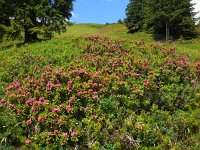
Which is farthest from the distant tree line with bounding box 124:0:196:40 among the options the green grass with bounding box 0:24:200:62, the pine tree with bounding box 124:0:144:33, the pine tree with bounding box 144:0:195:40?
the pine tree with bounding box 124:0:144:33

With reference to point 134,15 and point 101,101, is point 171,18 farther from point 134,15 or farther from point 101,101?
point 101,101

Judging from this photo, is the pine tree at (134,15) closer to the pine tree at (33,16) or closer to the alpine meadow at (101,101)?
the pine tree at (33,16)

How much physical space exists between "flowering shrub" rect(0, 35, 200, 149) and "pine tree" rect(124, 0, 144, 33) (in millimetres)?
50792

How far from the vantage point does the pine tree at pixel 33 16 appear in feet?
92.1

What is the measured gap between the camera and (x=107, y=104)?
8484mm

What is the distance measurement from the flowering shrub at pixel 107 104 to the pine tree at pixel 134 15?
167 ft

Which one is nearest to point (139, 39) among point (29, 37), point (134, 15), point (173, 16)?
point (173, 16)

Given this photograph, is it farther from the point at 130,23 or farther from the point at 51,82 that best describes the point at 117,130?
the point at 130,23

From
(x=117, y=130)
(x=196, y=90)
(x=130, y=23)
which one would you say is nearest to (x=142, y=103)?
(x=117, y=130)

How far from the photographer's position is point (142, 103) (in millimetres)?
9258

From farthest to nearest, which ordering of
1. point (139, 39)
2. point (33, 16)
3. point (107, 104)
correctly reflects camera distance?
point (139, 39) < point (33, 16) < point (107, 104)

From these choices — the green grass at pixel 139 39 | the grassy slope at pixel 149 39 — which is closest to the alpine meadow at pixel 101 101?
the green grass at pixel 139 39

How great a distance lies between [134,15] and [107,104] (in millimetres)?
54557

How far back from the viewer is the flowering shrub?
762cm
